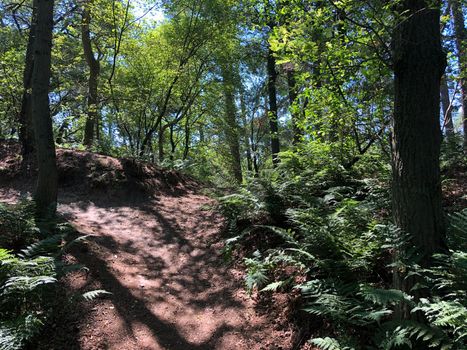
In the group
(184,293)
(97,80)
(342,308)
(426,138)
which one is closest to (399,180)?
(426,138)

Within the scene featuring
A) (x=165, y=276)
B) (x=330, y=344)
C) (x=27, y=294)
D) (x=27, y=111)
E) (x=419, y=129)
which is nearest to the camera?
(x=330, y=344)

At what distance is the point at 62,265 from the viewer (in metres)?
4.68

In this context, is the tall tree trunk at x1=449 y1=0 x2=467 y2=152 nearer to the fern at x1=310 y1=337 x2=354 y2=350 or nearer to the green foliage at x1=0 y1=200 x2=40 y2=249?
the fern at x1=310 y1=337 x2=354 y2=350

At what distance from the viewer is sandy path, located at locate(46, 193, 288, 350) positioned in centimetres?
435

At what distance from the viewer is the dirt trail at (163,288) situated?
4.34 metres

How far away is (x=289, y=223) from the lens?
20.3ft

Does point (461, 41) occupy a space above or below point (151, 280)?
above

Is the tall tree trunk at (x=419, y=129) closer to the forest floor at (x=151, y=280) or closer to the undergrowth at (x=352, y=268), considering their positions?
the undergrowth at (x=352, y=268)

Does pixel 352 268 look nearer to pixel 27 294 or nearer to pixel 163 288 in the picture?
pixel 163 288

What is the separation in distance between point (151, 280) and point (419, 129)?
4.51 metres

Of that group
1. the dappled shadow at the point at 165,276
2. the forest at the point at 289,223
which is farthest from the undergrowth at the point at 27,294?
the dappled shadow at the point at 165,276

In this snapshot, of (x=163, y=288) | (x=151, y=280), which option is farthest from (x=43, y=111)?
(x=163, y=288)

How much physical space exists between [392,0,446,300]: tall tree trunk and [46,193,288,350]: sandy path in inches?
79.6

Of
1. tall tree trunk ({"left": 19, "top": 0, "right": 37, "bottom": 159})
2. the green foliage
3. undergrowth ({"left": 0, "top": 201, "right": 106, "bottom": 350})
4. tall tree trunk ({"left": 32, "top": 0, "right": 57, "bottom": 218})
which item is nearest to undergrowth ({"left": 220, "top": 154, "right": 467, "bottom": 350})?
undergrowth ({"left": 0, "top": 201, "right": 106, "bottom": 350})
